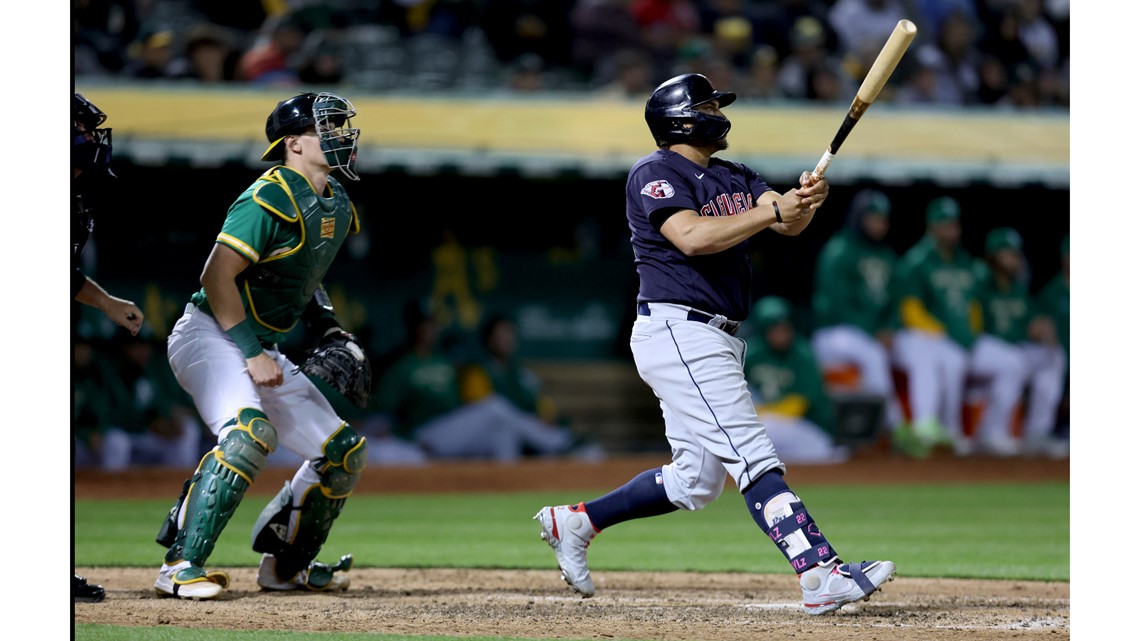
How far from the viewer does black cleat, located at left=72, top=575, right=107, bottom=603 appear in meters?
4.42

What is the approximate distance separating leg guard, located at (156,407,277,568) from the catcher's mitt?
1.21ft

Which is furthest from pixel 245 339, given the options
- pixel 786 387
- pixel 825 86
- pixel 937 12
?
pixel 937 12

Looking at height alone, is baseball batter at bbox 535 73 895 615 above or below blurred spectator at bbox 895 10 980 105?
below

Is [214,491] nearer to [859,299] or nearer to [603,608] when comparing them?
[603,608]

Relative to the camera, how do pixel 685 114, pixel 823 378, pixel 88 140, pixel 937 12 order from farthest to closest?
pixel 937 12 → pixel 823 378 → pixel 88 140 → pixel 685 114

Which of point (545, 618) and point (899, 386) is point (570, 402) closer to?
point (899, 386)

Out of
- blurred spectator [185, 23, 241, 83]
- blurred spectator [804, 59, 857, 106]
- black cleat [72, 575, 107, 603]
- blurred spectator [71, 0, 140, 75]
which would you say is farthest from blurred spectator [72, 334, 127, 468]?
blurred spectator [804, 59, 857, 106]

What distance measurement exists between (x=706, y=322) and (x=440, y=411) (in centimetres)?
639

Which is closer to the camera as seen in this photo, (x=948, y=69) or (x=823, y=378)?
(x=823, y=378)

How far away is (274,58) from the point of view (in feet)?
35.4

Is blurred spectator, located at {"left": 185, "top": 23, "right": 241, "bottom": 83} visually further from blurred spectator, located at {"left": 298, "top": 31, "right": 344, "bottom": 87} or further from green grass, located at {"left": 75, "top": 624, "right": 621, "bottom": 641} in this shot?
green grass, located at {"left": 75, "top": 624, "right": 621, "bottom": 641}

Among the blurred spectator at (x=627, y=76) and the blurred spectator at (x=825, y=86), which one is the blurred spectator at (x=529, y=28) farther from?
the blurred spectator at (x=825, y=86)

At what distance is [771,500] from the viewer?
13.3 feet

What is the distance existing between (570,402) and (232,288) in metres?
7.50
